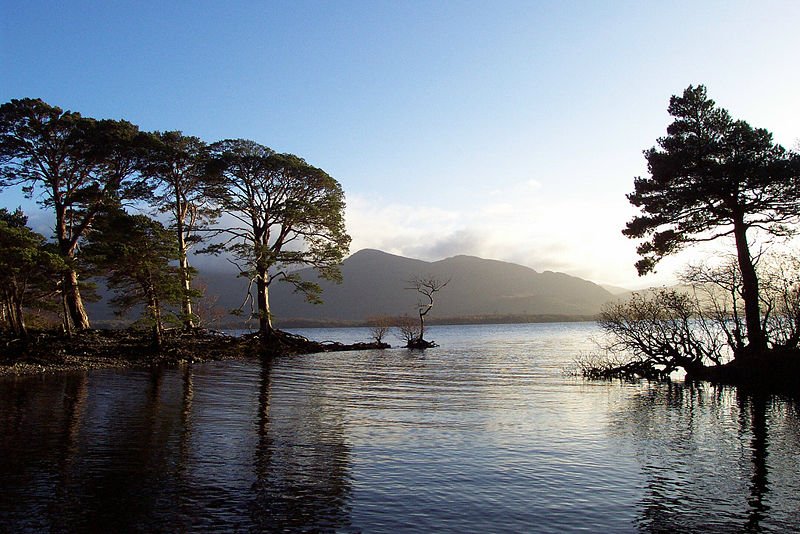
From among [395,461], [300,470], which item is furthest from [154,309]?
[395,461]

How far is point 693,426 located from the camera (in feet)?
57.5

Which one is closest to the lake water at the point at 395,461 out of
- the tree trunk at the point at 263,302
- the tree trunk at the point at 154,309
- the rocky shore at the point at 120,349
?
the rocky shore at the point at 120,349

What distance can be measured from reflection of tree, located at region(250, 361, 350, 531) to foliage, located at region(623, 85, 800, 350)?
20.6 m

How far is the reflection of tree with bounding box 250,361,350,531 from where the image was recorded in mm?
9562

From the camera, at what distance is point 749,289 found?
27172 millimetres

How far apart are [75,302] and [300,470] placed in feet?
129

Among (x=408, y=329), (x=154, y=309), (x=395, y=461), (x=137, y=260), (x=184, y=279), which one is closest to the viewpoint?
(x=395, y=461)

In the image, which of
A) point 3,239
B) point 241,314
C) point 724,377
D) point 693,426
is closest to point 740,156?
point 724,377

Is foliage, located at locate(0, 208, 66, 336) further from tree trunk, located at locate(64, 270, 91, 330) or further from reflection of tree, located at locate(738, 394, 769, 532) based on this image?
reflection of tree, located at locate(738, 394, 769, 532)

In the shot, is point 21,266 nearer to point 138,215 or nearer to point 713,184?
point 138,215

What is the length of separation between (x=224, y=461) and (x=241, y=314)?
34.7 metres

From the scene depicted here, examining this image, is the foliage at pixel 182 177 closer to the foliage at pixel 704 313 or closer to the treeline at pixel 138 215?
the treeline at pixel 138 215

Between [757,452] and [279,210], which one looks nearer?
[757,452]

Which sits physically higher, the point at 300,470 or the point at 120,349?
the point at 120,349
